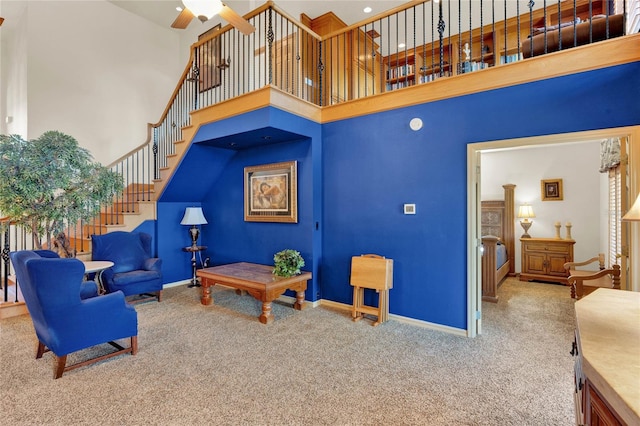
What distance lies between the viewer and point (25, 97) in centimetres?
551

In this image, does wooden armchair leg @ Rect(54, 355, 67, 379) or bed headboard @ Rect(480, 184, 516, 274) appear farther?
bed headboard @ Rect(480, 184, 516, 274)

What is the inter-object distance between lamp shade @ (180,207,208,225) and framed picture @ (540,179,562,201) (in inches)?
244

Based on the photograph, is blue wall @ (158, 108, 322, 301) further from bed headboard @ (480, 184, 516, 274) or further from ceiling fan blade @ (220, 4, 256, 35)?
bed headboard @ (480, 184, 516, 274)

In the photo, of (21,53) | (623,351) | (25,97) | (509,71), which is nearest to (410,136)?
(509,71)

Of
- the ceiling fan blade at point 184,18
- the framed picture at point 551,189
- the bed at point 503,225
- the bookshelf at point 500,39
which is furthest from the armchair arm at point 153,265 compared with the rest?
the framed picture at point 551,189

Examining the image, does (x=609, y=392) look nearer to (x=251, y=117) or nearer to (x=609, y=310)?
(x=609, y=310)

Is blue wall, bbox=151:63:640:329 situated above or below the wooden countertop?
above

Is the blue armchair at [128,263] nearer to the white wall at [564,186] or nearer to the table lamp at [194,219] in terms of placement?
the table lamp at [194,219]

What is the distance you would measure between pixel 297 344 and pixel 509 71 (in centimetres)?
333

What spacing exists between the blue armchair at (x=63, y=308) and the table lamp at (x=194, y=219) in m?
2.60

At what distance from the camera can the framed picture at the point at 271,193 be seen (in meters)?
4.51

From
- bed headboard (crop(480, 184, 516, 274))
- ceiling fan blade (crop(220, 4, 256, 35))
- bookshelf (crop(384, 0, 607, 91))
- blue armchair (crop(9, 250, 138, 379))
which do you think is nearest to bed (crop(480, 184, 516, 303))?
bed headboard (crop(480, 184, 516, 274))

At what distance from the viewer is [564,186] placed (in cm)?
594

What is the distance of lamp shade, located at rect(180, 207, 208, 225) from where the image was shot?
533cm
